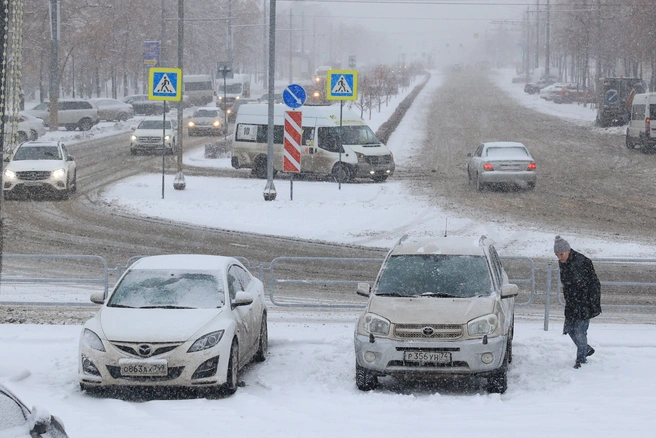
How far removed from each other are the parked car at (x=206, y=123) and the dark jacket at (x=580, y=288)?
43603 mm

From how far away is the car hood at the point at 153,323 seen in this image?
33.3 ft

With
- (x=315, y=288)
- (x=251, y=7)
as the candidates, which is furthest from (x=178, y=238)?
(x=251, y=7)

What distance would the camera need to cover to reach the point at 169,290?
11.3 metres

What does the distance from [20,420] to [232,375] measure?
5.14 metres

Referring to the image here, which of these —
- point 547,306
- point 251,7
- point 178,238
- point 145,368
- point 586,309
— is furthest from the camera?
point 251,7

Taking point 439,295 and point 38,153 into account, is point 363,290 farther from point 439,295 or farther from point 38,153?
point 38,153

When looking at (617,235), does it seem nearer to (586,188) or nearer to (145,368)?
(586,188)

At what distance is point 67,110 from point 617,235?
4210 cm

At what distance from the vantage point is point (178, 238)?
2191 centimetres

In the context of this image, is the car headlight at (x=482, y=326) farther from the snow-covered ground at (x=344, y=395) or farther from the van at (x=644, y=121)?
the van at (x=644, y=121)

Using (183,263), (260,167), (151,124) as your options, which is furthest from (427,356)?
(151,124)

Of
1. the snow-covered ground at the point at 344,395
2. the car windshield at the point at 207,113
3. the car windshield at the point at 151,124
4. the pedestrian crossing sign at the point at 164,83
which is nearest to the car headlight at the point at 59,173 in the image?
the pedestrian crossing sign at the point at 164,83

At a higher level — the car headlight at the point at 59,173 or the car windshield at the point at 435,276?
the car windshield at the point at 435,276

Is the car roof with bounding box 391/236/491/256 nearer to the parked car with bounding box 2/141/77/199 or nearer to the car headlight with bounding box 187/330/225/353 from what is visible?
the car headlight with bounding box 187/330/225/353
